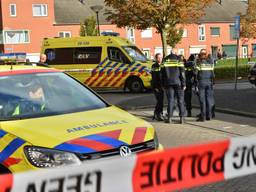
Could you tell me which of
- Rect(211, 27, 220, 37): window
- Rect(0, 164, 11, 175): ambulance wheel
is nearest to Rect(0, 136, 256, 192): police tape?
Rect(0, 164, 11, 175): ambulance wheel

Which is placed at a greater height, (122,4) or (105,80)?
(122,4)

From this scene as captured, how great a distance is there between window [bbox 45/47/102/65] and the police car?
16.1 meters

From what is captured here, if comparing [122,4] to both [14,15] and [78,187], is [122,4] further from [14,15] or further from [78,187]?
[78,187]

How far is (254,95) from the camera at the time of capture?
16.7 meters

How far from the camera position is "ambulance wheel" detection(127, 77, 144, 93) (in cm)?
2198

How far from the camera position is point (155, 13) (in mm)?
31891

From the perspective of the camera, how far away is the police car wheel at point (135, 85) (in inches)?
866

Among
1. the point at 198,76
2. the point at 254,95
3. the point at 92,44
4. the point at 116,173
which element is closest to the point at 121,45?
the point at 92,44

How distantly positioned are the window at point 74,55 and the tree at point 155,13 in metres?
9.51

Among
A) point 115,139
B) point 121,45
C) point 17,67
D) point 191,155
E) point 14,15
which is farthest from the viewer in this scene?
point 14,15

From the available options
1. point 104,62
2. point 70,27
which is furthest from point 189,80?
point 70,27

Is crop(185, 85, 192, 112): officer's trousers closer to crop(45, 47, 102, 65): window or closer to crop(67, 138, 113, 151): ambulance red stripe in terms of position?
crop(67, 138, 113, 151): ambulance red stripe

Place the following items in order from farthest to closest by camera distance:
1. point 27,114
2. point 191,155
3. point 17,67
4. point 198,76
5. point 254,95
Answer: point 254,95 → point 198,76 → point 17,67 → point 27,114 → point 191,155

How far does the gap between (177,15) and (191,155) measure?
28.8m
